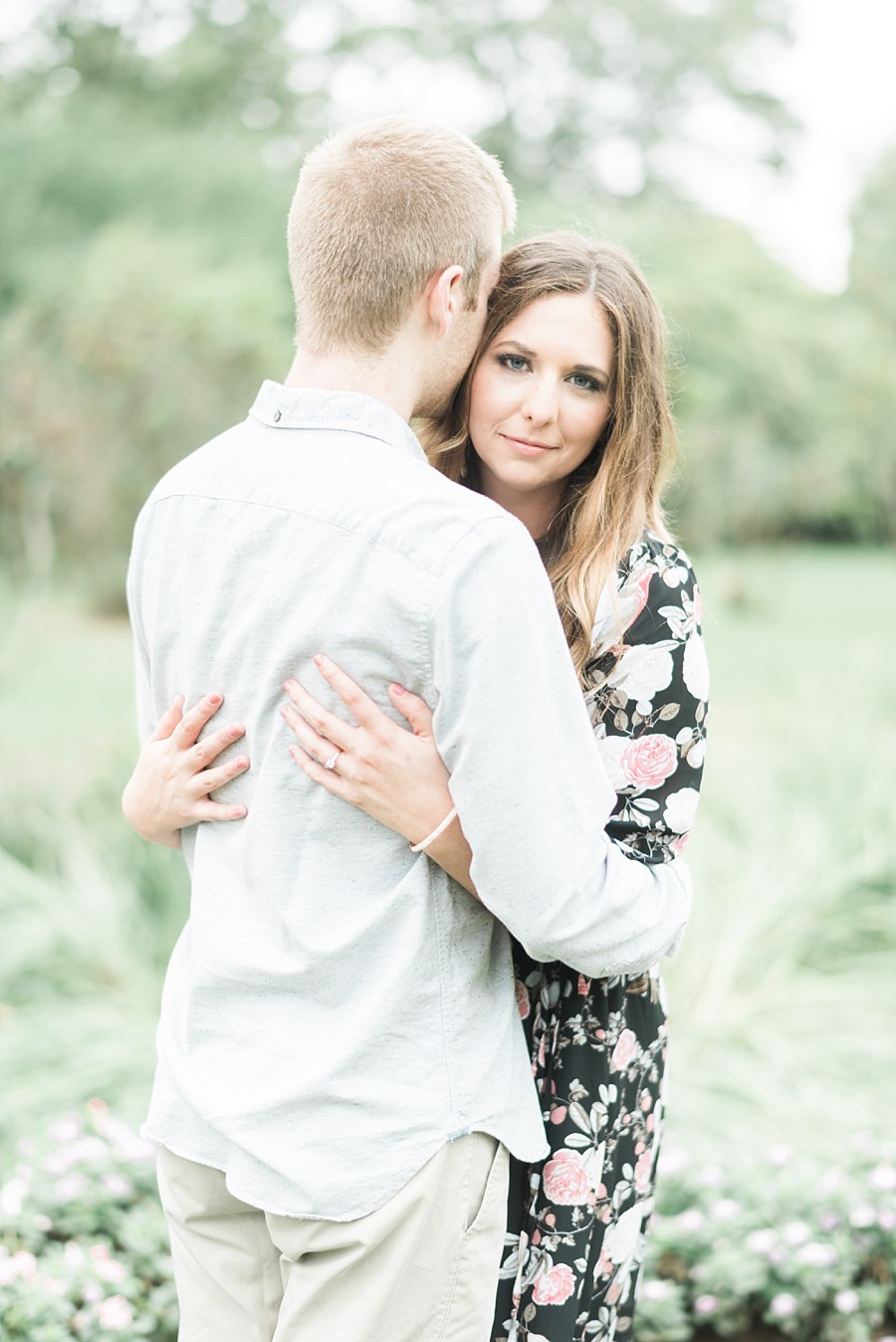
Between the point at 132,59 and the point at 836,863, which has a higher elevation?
the point at 132,59

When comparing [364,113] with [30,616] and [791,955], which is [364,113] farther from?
[791,955]

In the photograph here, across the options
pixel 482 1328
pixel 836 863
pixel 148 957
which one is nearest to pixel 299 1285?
pixel 482 1328

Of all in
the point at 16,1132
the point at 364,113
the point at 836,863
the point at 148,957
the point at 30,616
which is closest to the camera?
the point at 16,1132

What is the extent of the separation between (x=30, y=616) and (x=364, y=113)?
6.62 metres

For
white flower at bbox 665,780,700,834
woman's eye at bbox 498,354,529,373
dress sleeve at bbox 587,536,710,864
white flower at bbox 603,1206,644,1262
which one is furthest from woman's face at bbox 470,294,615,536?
white flower at bbox 603,1206,644,1262

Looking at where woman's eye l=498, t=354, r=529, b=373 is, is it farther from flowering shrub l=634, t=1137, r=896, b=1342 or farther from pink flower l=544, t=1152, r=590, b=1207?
flowering shrub l=634, t=1137, r=896, b=1342

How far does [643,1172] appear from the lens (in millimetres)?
1871

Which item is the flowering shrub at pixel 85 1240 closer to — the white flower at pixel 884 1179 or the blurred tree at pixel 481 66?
the white flower at pixel 884 1179

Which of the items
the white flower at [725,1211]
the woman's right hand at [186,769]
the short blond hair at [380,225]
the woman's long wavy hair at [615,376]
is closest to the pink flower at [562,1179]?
the woman's right hand at [186,769]

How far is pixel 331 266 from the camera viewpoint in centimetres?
146

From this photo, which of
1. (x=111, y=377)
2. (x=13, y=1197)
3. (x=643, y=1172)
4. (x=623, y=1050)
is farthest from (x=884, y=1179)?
(x=111, y=377)

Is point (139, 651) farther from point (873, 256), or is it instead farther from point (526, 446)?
point (873, 256)

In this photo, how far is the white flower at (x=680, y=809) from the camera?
5.35 feet

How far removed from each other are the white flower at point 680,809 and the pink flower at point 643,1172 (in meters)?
0.54
